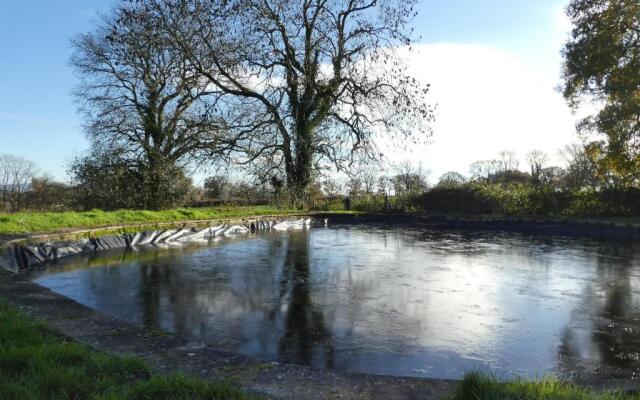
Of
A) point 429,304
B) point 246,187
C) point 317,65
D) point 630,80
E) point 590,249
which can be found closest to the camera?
point 429,304

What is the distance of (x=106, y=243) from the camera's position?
34.0 ft

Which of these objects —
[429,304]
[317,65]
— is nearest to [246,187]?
[317,65]

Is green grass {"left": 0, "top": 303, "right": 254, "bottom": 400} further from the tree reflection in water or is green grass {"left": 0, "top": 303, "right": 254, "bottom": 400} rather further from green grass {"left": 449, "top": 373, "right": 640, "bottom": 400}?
the tree reflection in water

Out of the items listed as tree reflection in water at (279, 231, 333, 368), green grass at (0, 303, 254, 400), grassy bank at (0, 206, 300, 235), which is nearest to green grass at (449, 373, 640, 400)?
green grass at (0, 303, 254, 400)

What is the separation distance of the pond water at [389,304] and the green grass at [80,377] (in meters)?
1.35

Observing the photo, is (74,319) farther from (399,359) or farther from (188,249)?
(188,249)

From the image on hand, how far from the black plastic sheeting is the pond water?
552mm

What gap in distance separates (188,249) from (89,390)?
8.53 m

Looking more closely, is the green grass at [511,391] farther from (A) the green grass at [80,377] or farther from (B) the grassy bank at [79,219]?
(B) the grassy bank at [79,219]

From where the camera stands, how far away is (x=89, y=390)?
7.88 ft

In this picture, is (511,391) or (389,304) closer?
(511,391)

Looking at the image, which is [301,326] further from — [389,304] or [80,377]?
[80,377]

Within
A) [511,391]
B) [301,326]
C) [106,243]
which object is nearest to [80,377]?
[511,391]

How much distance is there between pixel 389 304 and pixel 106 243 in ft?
24.4
